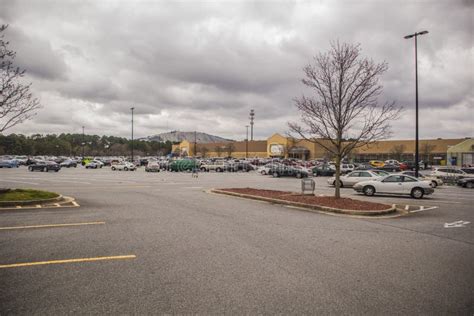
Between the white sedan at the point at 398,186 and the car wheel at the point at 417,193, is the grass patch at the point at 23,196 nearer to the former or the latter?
the white sedan at the point at 398,186

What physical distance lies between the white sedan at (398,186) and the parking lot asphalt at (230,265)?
9039 mm

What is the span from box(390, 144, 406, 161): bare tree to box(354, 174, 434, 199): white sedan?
71201 millimetres

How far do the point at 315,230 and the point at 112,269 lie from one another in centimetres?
577

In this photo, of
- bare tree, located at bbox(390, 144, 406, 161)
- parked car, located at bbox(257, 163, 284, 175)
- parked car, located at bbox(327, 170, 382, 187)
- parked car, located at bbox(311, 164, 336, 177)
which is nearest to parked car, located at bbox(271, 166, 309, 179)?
parked car, located at bbox(257, 163, 284, 175)

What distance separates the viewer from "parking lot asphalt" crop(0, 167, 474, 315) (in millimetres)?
4719

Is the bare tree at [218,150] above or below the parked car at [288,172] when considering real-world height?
above

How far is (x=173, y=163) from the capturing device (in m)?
52.6

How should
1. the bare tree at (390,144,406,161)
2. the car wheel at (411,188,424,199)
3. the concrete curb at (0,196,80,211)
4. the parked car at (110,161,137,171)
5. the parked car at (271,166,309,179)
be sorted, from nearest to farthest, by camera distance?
the concrete curb at (0,196,80,211)
the car wheel at (411,188,424,199)
the parked car at (271,166,309,179)
the parked car at (110,161,137,171)
the bare tree at (390,144,406,161)

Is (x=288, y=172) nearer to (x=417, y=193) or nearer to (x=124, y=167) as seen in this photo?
(x=417, y=193)

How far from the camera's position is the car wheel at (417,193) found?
19531mm

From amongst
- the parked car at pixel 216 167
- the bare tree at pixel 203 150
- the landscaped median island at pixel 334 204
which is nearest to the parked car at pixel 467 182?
the landscaped median island at pixel 334 204

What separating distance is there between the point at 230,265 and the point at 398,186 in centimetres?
1670

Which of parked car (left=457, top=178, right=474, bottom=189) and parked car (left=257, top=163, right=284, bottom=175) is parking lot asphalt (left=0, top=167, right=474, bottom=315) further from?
parked car (left=257, top=163, right=284, bottom=175)

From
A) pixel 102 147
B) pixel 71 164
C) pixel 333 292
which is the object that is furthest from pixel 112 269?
pixel 102 147
